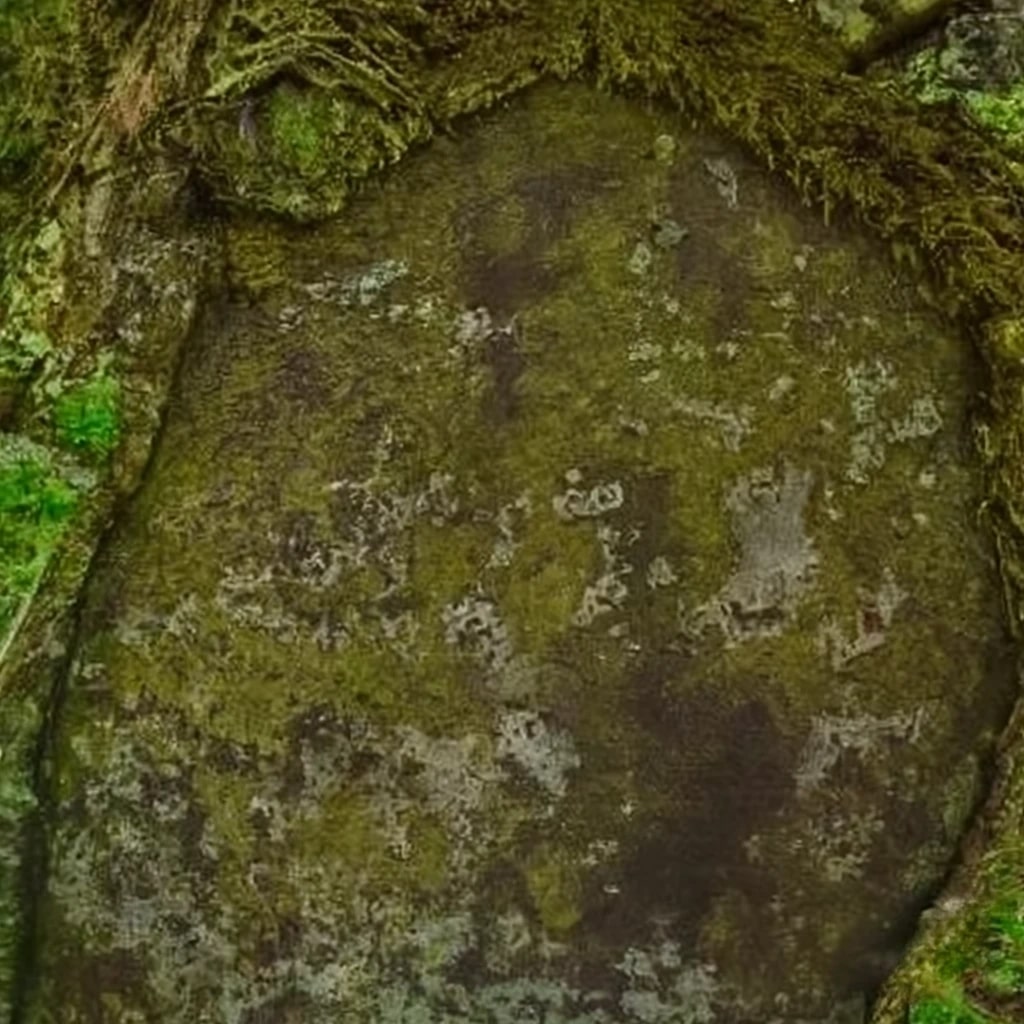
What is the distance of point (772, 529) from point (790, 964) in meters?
0.48

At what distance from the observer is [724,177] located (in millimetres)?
2014

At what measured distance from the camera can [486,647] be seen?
6.58ft

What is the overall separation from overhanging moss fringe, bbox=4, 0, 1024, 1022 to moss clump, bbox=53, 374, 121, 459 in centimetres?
5

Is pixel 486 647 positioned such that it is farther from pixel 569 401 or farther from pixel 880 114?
→ pixel 880 114

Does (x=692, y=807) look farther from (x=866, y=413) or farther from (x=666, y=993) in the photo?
(x=866, y=413)

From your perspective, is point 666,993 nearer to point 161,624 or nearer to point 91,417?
point 161,624

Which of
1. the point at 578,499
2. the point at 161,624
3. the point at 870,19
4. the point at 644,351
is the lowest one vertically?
the point at 161,624

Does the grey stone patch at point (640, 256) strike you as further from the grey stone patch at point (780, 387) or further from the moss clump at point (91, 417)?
the moss clump at point (91, 417)

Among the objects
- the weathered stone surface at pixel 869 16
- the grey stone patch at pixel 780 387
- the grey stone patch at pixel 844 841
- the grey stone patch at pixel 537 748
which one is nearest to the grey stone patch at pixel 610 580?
the grey stone patch at pixel 537 748

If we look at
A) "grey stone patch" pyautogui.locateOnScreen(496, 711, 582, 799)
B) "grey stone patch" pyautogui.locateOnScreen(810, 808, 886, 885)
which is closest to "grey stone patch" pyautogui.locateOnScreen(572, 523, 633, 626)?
"grey stone patch" pyautogui.locateOnScreen(496, 711, 582, 799)

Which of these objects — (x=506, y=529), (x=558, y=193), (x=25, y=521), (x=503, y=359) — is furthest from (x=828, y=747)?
(x=25, y=521)

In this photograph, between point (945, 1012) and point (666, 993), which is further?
point (666, 993)

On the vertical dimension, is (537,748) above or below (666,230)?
below

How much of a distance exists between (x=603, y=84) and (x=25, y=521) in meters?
0.79
